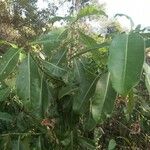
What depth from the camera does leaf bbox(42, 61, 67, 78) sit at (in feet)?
5.51

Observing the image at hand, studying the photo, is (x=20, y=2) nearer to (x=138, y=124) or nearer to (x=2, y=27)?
(x=2, y=27)

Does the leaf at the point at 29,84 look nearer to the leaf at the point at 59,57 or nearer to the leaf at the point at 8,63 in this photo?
the leaf at the point at 8,63

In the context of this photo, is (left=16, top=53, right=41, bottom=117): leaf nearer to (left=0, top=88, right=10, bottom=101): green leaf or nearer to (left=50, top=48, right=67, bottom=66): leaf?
(left=50, top=48, right=67, bottom=66): leaf

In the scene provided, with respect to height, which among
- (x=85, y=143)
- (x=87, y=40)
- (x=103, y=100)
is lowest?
(x=85, y=143)

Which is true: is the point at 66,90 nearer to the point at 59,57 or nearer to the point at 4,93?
the point at 59,57

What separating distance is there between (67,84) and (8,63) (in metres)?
0.26

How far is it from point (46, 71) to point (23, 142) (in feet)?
1.11

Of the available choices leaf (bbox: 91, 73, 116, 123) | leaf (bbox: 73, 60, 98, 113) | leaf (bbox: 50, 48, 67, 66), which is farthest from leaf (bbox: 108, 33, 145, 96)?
leaf (bbox: 50, 48, 67, 66)

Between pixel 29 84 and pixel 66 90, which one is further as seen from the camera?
pixel 66 90

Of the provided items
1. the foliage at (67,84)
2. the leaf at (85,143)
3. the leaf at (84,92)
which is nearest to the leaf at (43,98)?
the foliage at (67,84)

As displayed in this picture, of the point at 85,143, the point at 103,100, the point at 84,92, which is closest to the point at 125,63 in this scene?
the point at 103,100

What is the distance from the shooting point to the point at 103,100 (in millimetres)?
1511

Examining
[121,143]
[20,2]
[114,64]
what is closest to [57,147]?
[114,64]

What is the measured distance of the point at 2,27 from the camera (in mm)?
19781
